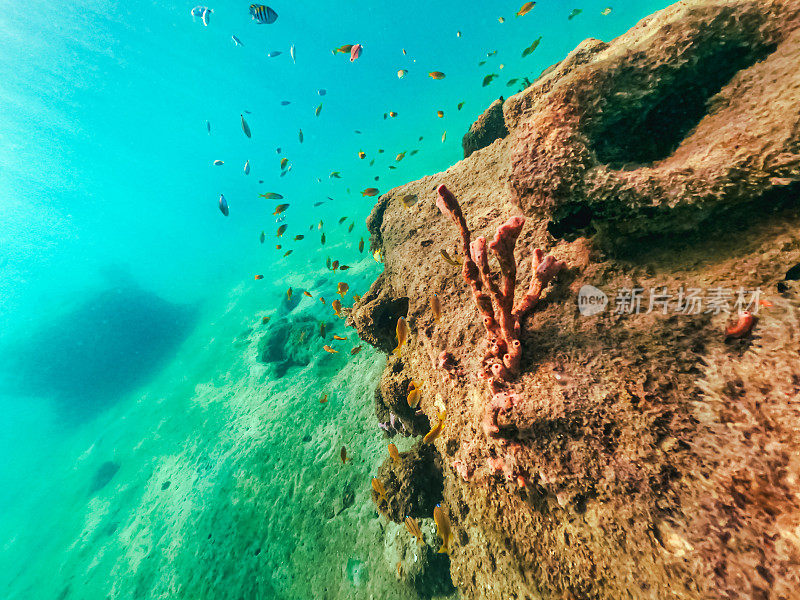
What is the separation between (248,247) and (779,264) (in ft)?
188

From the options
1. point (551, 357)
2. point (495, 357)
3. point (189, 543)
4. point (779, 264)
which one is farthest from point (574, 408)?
point (189, 543)

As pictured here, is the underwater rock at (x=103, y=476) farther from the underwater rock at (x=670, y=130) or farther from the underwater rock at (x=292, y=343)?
the underwater rock at (x=670, y=130)

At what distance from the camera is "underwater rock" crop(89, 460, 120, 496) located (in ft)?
48.2

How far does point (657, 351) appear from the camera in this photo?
197cm

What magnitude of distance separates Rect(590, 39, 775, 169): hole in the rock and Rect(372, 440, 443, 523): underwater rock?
4.72 meters

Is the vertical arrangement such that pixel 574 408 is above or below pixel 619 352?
below

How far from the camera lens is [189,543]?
26.5 feet

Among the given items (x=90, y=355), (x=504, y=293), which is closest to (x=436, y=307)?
(x=504, y=293)

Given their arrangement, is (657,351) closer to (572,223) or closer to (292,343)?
(572,223)

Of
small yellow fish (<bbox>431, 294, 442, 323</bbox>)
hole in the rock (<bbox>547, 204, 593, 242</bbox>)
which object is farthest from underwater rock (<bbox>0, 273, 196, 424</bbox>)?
hole in the rock (<bbox>547, 204, 593, 242</bbox>)

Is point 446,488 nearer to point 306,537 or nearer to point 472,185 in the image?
point 306,537

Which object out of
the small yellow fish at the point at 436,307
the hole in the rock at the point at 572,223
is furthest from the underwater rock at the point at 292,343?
the hole in the rock at the point at 572,223

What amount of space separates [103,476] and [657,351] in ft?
77.6

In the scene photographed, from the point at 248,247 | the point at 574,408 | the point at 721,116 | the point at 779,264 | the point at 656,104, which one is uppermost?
the point at 248,247
